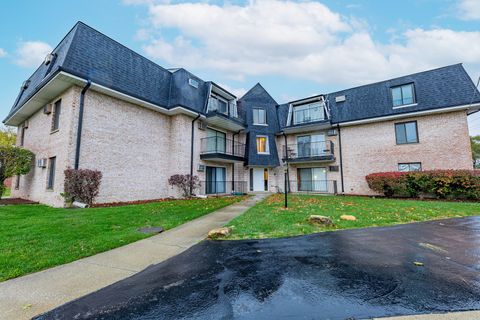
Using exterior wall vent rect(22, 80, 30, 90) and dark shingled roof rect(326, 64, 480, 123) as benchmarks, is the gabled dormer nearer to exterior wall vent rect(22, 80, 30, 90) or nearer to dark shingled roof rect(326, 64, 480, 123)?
dark shingled roof rect(326, 64, 480, 123)

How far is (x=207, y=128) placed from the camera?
1700 cm

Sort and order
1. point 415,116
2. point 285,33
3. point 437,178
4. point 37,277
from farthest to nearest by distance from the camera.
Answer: point 285,33, point 415,116, point 437,178, point 37,277

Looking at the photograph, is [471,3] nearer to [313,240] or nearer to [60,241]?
[313,240]

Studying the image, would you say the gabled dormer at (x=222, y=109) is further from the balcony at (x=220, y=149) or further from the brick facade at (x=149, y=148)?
the brick facade at (x=149, y=148)

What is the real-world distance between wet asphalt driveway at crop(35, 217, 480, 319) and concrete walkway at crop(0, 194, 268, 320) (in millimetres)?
246

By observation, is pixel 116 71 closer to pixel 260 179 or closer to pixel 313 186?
pixel 260 179

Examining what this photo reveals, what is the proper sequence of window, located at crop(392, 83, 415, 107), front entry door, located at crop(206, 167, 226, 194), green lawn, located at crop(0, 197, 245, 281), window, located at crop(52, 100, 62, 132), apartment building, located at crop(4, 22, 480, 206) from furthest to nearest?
front entry door, located at crop(206, 167, 226, 194) < window, located at crop(392, 83, 415, 107) < window, located at crop(52, 100, 62, 132) < apartment building, located at crop(4, 22, 480, 206) < green lawn, located at crop(0, 197, 245, 281)

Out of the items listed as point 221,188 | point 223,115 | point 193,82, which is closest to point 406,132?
point 223,115

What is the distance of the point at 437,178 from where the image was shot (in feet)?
41.1

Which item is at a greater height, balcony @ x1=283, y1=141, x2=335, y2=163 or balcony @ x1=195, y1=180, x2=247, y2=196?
balcony @ x1=283, y1=141, x2=335, y2=163

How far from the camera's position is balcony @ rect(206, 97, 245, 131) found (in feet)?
52.1

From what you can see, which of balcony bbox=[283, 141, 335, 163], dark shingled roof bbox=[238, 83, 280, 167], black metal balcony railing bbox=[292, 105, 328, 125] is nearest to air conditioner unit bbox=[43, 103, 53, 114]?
dark shingled roof bbox=[238, 83, 280, 167]

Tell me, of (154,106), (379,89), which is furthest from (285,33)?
(154,106)

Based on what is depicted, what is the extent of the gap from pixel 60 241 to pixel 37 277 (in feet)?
5.86
